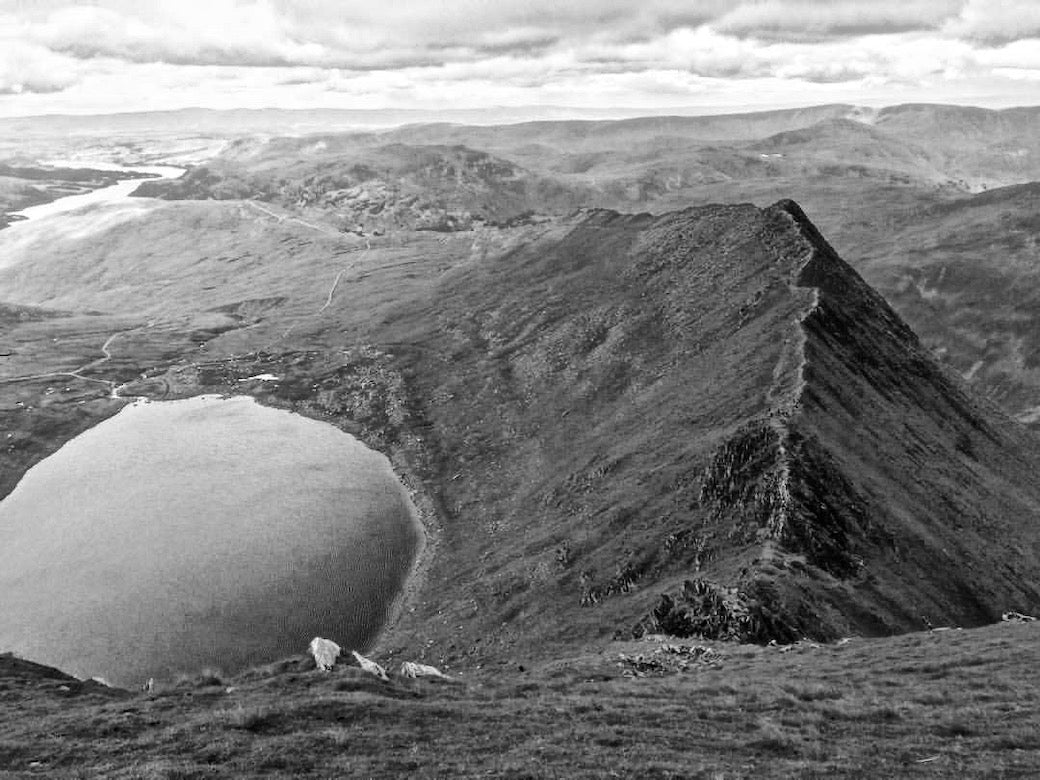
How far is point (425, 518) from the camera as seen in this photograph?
130750 mm

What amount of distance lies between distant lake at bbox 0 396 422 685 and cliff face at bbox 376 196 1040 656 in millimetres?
10994

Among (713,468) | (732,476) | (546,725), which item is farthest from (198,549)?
(546,725)

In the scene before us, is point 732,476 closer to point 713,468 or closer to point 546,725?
point 713,468

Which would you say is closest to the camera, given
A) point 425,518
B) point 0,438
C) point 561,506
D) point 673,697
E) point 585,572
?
point 673,697

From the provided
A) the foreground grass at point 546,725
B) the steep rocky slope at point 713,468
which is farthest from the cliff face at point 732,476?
the foreground grass at point 546,725

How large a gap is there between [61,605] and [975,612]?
334ft

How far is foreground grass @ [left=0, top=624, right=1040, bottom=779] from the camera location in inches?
1389

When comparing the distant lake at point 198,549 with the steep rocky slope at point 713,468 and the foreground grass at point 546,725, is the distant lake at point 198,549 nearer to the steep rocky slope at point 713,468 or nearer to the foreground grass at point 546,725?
the steep rocky slope at point 713,468

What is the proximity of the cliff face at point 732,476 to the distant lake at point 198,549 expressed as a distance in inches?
433

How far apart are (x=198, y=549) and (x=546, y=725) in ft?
288

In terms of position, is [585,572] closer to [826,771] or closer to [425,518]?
[425,518]

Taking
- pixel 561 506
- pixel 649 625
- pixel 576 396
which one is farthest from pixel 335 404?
pixel 649 625

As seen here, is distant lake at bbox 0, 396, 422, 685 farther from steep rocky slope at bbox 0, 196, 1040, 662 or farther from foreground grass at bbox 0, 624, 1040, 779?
foreground grass at bbox 0, 624, 1040, 779

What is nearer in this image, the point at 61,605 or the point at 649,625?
the point at 649,625
